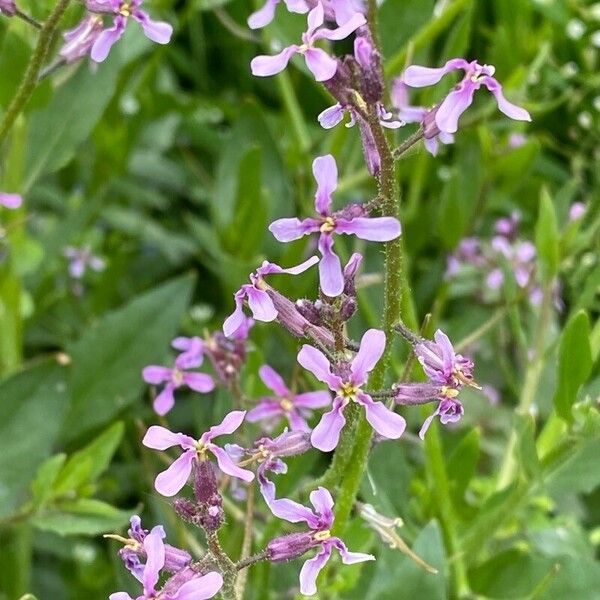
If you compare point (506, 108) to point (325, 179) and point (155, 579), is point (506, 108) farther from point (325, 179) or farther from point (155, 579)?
point (155, 579)

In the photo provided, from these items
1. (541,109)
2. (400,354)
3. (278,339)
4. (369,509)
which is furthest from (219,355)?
(541,109)

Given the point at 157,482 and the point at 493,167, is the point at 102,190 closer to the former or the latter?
the point at 493,167

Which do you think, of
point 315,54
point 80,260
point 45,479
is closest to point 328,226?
point 315,54

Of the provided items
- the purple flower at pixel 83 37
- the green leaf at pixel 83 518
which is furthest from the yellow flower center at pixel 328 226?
the green leaf at pixel 83 518

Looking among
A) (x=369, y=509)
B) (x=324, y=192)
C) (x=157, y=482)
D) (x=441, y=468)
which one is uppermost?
(x=324, y=192)

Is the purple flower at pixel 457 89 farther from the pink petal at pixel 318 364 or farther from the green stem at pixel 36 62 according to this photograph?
the green stem at pixel 36 62
